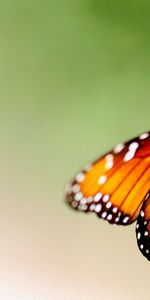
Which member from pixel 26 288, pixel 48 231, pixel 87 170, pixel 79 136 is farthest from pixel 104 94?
pixel 87 170

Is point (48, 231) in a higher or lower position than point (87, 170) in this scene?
lower

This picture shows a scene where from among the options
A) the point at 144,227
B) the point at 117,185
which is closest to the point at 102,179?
the point at 117,185

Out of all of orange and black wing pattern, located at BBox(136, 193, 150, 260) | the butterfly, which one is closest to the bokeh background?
orange and black wing pattern, located at BBox(136, 193, 150, 260)

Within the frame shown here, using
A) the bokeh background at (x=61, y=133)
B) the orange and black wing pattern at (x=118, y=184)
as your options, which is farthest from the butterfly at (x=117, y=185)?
the bokeh background at (x=61, y=133)

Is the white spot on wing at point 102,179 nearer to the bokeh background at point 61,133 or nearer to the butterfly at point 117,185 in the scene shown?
the butterfly at point 117,185

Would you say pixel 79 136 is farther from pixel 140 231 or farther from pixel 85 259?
pixel 140 231

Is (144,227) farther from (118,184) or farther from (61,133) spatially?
(61,133)
